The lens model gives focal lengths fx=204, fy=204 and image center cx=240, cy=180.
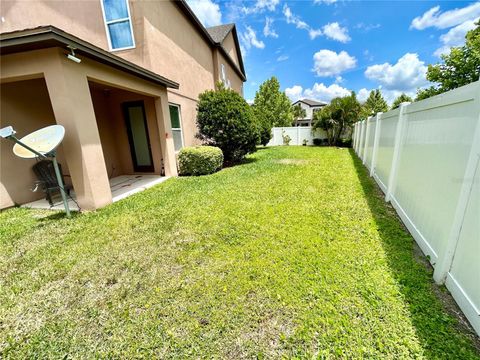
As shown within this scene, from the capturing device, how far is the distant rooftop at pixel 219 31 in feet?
48.3

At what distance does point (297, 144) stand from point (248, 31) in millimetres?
11753

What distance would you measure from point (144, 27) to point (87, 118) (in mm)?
4764

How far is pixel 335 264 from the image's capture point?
2707 mm

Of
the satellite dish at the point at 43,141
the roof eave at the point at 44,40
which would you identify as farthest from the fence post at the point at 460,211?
the roof eave at the point at 44,40

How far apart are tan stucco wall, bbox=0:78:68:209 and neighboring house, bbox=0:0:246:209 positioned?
22 mm

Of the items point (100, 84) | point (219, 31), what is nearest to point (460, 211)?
point (100, 84)

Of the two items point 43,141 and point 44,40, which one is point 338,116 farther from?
point 43,141

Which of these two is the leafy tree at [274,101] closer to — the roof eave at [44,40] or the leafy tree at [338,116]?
the leafy tree at [338,116]

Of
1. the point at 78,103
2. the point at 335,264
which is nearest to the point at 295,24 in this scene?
the point at 78,103

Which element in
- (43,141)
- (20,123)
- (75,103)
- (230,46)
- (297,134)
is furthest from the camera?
(297,134)

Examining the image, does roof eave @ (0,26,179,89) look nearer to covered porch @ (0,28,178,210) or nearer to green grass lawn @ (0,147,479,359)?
covered porch @ (0,28,178,210)

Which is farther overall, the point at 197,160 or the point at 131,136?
the point at 131,136

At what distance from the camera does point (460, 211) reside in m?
1.98

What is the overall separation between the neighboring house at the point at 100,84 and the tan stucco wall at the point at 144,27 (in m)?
0.03
